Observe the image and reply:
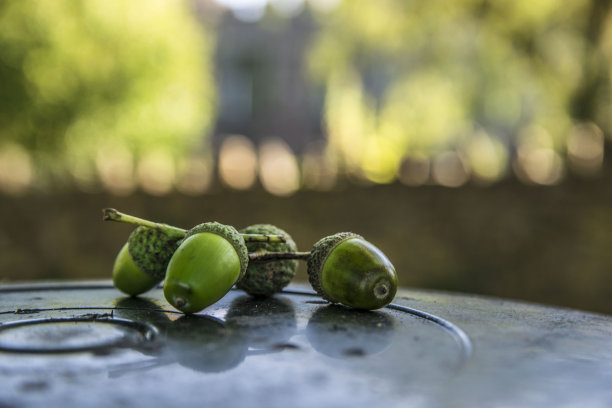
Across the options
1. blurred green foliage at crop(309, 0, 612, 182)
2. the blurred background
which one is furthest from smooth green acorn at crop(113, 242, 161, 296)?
blurred green foliage at crop(309, 0, 612, 182)

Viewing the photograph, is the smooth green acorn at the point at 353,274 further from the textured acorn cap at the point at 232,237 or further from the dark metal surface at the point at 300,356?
the textured acorn cap at the point at 232,237

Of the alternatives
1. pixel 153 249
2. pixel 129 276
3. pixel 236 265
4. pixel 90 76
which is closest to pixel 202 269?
pixel 236 265

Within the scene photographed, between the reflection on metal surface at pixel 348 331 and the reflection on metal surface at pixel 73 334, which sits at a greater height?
the reflection on metal surface at pixel 348 331

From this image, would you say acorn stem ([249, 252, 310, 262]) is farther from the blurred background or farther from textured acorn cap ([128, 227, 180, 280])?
the blurred background

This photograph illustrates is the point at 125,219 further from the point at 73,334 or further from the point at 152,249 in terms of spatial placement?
the point at 73,334

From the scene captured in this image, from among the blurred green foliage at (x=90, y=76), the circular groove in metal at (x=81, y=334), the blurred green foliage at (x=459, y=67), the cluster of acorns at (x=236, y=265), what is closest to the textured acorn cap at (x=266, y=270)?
A: the cluster of acorns at (x=236, y=265)

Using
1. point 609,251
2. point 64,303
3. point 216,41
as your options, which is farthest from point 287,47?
point 64,303

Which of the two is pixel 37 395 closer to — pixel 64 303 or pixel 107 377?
pixel 107 377
